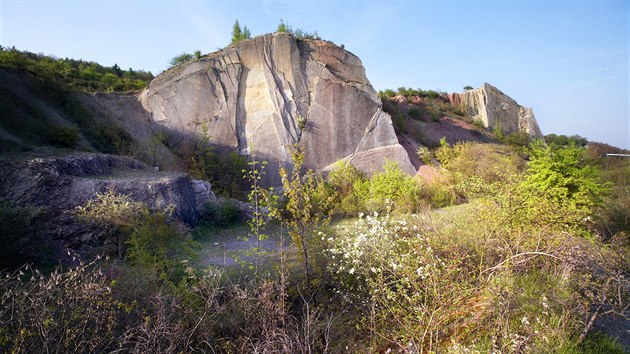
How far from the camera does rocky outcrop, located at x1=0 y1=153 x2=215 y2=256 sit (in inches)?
265

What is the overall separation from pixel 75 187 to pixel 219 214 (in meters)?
3.62

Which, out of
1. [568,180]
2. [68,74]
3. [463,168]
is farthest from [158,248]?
[68,74]

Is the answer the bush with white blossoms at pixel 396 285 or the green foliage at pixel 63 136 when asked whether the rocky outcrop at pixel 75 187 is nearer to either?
the green foliage at pixel 63 136

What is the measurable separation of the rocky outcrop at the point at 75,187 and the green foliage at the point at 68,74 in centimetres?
633

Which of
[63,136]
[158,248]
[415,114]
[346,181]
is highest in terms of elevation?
[415,114]

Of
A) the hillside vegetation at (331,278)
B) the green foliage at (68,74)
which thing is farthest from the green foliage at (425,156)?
the green foliage at (68,74)

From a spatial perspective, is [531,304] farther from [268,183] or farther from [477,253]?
[268,183]

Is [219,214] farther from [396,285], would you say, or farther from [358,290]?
[396,285]

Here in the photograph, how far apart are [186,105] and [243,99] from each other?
8.46ft

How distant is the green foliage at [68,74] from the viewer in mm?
12602

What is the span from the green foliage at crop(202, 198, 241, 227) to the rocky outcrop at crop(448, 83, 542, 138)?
75.9 ft

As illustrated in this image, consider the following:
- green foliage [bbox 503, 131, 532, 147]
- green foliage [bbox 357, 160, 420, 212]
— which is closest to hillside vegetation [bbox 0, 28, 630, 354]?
green foliage [bbox 357, 160, 420, 212]

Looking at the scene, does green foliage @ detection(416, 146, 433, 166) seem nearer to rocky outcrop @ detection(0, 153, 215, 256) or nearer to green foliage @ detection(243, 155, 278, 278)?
rocky outcrop @ detection(0, 153, 215, 256)

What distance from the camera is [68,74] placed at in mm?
17188
